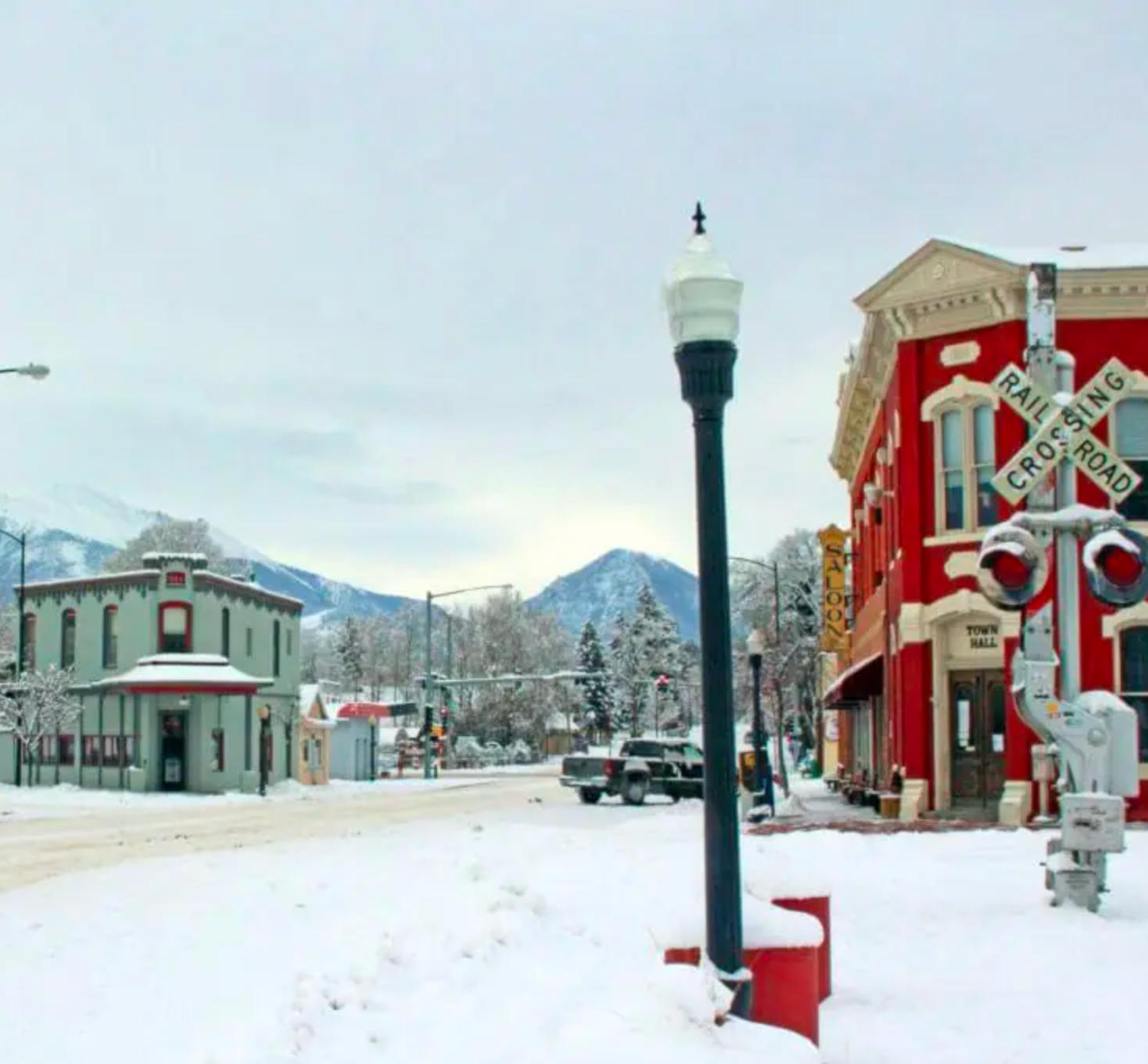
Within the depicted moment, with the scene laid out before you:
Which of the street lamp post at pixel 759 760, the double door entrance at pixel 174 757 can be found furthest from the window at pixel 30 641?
the street lamp post at pixel 759 760

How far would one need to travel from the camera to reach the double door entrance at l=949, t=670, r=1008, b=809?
27.6 metres

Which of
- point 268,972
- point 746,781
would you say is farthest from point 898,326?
point 268,972

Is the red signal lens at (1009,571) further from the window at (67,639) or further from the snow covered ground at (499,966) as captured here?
the window at (67,639)

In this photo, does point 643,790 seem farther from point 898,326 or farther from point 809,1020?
point 809,1020

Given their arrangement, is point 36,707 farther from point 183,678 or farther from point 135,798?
point 135,798

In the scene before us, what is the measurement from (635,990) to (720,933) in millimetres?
712

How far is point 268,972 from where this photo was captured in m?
8.91

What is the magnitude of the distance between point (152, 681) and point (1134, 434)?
34.2 metres

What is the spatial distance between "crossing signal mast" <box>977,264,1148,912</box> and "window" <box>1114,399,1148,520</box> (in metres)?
13.5

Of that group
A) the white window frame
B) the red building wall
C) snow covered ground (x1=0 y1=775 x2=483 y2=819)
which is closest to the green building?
snow covered ground (x1=0 y1=775 x2=483 y2=819)

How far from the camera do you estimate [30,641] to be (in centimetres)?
5728

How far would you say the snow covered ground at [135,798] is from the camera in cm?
4088

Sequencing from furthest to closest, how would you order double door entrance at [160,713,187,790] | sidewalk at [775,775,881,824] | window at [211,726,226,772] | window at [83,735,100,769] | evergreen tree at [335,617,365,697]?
evergreen tree at [335,617,365,697] < window at [83,735,100,769] < window at [211,726,226,772] < double door entrance at [160,713,187,790] < sidewalk at [775,775,881,824]

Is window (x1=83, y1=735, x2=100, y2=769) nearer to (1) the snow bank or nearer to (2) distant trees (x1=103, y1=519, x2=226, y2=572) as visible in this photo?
(2) distant trees (x1=103, y1=519, x2=226, y2=572)
